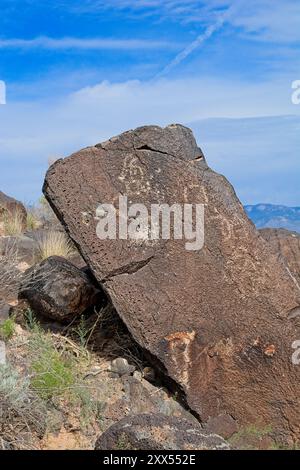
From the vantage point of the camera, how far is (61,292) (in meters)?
8.45

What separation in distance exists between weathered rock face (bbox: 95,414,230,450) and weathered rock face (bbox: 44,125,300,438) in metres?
1.78

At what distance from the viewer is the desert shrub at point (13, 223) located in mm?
14430

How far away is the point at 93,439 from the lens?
6742mm

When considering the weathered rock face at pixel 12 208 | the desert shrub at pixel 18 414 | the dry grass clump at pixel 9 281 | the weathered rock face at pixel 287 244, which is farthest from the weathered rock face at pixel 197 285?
the weathered rock face at pixel 12 208

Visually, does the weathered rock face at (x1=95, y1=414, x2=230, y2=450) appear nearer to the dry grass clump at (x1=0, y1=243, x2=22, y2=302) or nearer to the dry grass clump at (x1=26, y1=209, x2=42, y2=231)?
the dry grass clump at (x1=0, y1=243, x2=22, y2=302)

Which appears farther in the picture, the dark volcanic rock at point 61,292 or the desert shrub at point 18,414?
the dark volcanic rock at point 61,292

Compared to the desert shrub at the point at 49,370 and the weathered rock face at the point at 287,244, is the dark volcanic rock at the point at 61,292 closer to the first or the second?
the desert shrub at the point at 49,370

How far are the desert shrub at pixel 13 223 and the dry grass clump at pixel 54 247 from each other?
5.68 feet

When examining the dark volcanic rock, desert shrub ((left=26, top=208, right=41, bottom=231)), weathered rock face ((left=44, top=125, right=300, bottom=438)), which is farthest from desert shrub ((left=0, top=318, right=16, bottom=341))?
desert shrub ((left=26, top=208, right=41, bottom=231))

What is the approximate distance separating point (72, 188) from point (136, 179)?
2.09 ft

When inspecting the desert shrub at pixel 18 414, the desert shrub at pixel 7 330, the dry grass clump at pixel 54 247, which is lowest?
the desert shrub at pixel 18 414

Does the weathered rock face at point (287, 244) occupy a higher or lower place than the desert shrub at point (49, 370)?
higher
